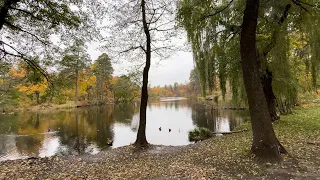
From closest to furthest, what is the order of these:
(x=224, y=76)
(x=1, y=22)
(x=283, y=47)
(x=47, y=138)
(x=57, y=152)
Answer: (x=1, y=22)
(x=283, y=47)
(x=224, y=76)
(x=57, y=152)
(x=47, y=138)

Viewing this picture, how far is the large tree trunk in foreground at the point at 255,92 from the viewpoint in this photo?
6.21m

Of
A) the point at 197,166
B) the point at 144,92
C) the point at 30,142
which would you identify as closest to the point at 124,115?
the point at 30,142

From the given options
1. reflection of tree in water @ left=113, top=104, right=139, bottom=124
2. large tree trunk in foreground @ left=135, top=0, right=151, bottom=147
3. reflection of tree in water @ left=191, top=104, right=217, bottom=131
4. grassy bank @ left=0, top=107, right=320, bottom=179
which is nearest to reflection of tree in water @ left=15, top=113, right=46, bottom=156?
grassy bank @ left=0, top=107, right=320, bottom=179

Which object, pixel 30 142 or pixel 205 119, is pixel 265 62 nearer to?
pixel 205 119

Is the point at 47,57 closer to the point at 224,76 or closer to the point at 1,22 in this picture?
the point at 1,22

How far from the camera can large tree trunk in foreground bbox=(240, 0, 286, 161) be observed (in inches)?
245

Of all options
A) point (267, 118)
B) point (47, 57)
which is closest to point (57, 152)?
point (47, 57)

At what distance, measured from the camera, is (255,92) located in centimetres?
632

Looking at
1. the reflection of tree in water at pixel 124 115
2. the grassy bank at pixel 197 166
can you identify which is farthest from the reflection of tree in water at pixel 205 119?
the grassy bank at pixel 197 166

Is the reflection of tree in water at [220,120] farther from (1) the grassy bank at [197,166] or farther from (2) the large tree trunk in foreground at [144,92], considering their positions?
(1) the grassy bank at [197,166]

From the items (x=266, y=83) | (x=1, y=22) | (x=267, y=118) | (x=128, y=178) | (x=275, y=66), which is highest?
(x=1, y=22)

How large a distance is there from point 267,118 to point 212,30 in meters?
5.49

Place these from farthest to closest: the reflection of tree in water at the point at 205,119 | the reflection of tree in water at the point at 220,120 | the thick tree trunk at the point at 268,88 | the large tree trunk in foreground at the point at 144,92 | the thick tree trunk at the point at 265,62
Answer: the reflection of tree in water at the point at 205,119
the reflection of tree in water at the point at 220,120
the thick tree trunk at the point at 268,88
the large tree trunk in foreground at the point at 144,92
the thick tree trunk at the point at 265,62

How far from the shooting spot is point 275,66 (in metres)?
10.9
